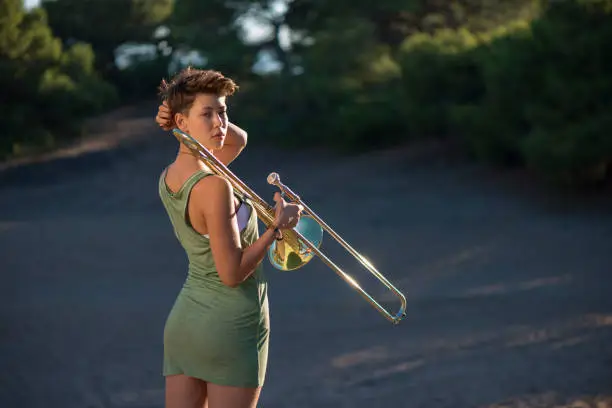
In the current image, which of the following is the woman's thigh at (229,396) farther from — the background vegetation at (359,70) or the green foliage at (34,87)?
the green foliage at (34,87)

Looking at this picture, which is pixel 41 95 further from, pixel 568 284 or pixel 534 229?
pixel 568 284

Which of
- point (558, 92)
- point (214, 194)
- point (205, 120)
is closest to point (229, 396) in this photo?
point (214, 194)

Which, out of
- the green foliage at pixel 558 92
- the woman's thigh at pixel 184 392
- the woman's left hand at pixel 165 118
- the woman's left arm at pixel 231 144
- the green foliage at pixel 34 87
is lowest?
the woman's thigh at pixel 184 392

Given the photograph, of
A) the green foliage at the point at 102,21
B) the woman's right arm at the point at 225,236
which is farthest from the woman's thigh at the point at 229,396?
the green foliage at the point at 102,21

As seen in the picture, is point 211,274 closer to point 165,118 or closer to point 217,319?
point 217,319

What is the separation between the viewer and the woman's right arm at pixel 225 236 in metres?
2.09

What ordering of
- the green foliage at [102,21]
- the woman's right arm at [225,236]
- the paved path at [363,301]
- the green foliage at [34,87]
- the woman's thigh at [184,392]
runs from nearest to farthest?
1. the woman's right arm at [225,236]
2. the woman's thigh at [184,392]
3. the paved path at [363,301]
4. the green foliage at [34,87]
5. the green foliage at [102,21]

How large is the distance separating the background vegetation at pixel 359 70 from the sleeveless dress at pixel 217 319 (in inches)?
397

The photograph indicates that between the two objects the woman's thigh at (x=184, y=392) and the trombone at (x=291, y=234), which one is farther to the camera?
the woman's thigh at (x=184, y=392)

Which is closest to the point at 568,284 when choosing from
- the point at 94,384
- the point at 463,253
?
the point at 463,253

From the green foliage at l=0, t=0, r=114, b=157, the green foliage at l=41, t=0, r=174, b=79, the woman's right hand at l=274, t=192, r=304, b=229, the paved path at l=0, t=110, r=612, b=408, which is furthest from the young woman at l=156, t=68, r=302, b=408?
the green foliage at l=41, t=0, r=174, b=79

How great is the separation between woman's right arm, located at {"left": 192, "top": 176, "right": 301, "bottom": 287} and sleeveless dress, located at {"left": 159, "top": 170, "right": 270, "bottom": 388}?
0.31ft

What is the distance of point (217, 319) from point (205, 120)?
20.5 inches

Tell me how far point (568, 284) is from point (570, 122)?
3956 mm
